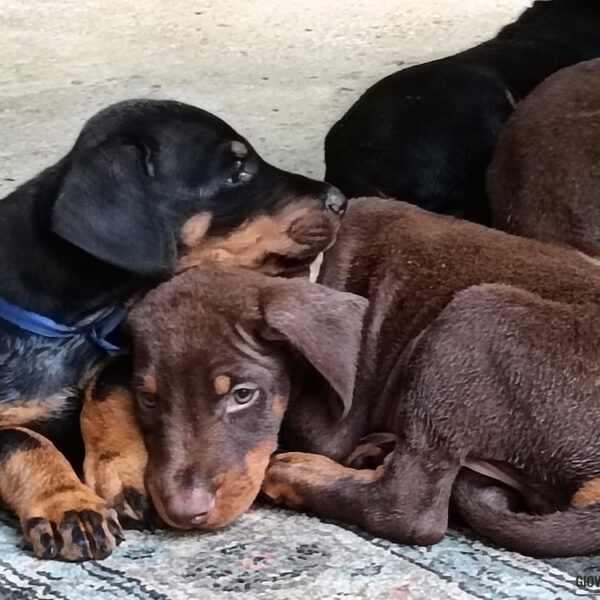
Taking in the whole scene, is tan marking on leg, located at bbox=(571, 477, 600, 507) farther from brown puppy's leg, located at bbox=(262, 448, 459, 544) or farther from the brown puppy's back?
the brown puppy's back

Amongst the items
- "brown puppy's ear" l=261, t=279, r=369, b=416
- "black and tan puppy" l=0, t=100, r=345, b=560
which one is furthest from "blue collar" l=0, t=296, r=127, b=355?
"brown puppy's ear" l=261, t=279, r=369, b=416

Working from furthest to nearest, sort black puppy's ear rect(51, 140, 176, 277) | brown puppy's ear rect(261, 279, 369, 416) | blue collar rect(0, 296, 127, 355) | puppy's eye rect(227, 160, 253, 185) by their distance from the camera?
puppy's eye rect(227, 160, 253, 185)
blue collar rect(0, 296, 127, 355)
black puppy's ear rect(51, 140, 176, 277)
brown puppy's ear rect(261, 279, 369, 416)

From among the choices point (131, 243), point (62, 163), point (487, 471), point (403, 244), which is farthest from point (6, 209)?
point (487, 471)

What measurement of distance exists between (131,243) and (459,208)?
163cm

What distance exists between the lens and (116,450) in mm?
3100

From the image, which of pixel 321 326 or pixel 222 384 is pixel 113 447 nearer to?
pixel 222 384

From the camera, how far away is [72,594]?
2707mm

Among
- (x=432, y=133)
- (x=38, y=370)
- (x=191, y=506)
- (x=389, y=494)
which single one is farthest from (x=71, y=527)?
(x=432, y=133)

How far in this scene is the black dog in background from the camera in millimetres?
4328

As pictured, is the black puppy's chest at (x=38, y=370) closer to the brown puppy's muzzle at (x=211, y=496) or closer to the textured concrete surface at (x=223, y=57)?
the brown puppy's muzzle at (x=211, y=496)

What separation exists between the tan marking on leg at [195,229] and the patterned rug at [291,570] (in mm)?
800

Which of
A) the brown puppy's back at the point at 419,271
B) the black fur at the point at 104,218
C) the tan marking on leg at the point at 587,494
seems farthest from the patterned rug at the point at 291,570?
the black fur at the point at 104,218

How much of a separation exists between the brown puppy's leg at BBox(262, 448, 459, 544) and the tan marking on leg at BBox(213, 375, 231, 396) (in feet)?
0.88

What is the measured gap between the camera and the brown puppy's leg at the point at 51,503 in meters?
2.83
